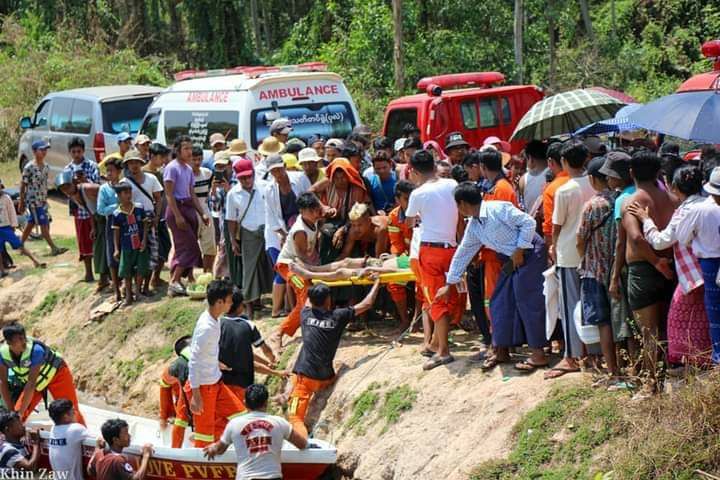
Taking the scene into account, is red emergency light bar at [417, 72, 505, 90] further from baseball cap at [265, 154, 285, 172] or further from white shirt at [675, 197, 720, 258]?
white shirt at [675, 197, 720, 258]

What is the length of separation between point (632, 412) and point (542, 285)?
152 cm

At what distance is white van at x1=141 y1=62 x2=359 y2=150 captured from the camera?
44.6 ft

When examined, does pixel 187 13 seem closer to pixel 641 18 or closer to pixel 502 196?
pixel 641 18

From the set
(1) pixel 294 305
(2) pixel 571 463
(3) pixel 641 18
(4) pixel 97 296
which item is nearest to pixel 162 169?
(4) pixel 97 296

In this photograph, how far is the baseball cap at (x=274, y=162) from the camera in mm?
10570

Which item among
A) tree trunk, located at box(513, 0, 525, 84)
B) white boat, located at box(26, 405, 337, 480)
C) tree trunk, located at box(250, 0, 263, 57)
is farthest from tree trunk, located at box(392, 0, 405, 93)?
white boat, located at box(26, 405, 337, 480)

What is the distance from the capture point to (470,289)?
9172mm

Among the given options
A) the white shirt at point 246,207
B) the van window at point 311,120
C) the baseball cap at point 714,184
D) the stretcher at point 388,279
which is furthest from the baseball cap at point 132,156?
the baseball cap at point 714,184

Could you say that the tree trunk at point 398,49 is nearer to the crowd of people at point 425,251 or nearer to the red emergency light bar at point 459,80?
the red emergency light bar at point 459,80

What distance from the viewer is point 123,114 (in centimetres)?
1817

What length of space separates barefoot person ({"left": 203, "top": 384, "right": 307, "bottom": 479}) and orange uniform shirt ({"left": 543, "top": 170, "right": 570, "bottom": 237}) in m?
2.42

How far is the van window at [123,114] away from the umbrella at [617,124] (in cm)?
806

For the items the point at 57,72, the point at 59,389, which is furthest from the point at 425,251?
the point at 57,72

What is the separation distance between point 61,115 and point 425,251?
11.7 meters
